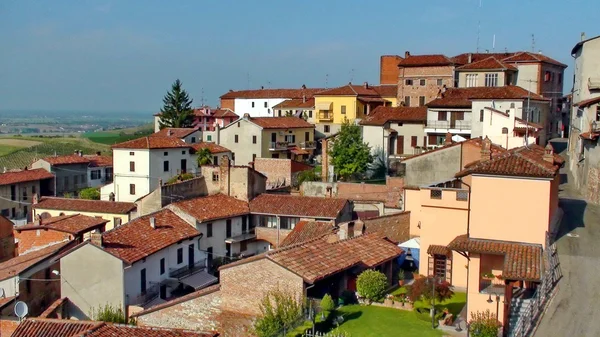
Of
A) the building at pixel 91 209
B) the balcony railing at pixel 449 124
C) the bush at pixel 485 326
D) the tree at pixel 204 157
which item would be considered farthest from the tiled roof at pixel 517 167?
the tree at pixel 204 157

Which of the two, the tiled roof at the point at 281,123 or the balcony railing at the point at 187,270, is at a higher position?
the tiled roof at the point at 281,123

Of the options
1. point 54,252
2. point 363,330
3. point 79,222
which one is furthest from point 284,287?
point 79,222

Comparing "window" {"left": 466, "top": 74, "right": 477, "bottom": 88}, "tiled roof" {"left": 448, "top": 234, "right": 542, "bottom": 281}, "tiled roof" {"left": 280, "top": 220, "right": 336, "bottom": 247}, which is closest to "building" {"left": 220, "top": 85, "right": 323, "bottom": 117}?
"window" {"left": 466, "top": 74, "right": 477, "bottom": 88}

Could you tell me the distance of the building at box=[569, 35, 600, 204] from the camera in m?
28.0

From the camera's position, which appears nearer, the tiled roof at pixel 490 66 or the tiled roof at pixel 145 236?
the tiled roof at pixel 145 236

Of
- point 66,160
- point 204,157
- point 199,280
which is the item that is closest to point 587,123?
point 199,280

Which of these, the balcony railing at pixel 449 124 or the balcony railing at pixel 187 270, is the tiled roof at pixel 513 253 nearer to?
the balcony railing at pixel 187 270

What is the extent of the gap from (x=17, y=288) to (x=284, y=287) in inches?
452

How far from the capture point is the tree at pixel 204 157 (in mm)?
47812

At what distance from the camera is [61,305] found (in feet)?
85.4

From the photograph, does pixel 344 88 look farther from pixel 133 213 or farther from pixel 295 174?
pixel 133 213

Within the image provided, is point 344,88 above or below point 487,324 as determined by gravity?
above

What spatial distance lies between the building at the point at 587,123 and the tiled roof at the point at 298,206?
1216 centimetres

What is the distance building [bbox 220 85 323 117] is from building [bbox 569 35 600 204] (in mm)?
36340
